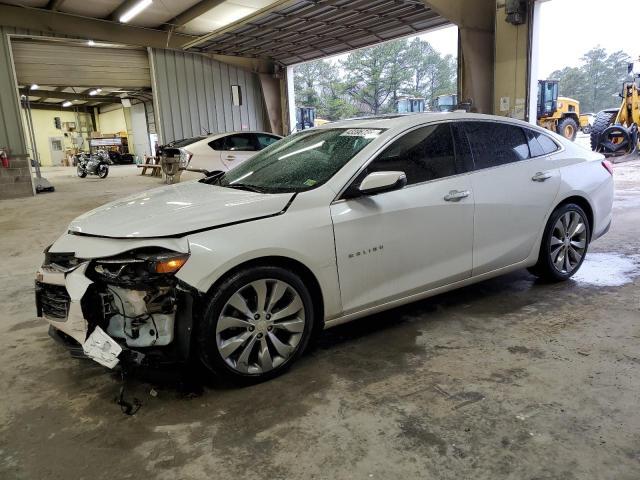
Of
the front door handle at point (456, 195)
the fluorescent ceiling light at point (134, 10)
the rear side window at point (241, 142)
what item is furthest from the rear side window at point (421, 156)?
the fluorescent ceiling light at point (134, 10)

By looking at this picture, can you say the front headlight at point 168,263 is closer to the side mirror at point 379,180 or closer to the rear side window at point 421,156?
the side mirror at point 379,180

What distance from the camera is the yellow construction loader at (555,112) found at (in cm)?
1550

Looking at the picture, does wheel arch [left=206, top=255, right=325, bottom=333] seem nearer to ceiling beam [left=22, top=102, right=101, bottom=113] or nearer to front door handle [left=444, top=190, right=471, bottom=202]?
front door handle [left=444, top=190, right=471, bottom=202]

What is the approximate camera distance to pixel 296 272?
254 cm

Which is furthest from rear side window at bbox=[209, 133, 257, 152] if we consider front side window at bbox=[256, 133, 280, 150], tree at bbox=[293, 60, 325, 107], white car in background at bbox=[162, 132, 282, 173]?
tree at bbox=[293, 60, 325, 107]

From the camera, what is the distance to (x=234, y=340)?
2391 mm

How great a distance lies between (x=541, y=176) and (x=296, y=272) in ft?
6.85

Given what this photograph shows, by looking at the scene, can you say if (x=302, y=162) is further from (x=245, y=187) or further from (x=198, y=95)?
(x=198, y=95)

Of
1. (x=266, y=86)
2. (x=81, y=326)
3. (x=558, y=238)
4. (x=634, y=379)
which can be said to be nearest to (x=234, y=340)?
(x=81, y=326)

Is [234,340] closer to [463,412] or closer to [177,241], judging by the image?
[177,241]

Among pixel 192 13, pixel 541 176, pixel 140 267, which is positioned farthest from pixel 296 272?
pixel 192 13

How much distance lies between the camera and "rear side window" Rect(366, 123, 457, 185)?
289cm

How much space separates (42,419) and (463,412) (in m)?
1.98

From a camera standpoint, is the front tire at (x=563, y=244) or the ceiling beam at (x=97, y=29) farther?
the ceiling beam at (x=97, y=29)
